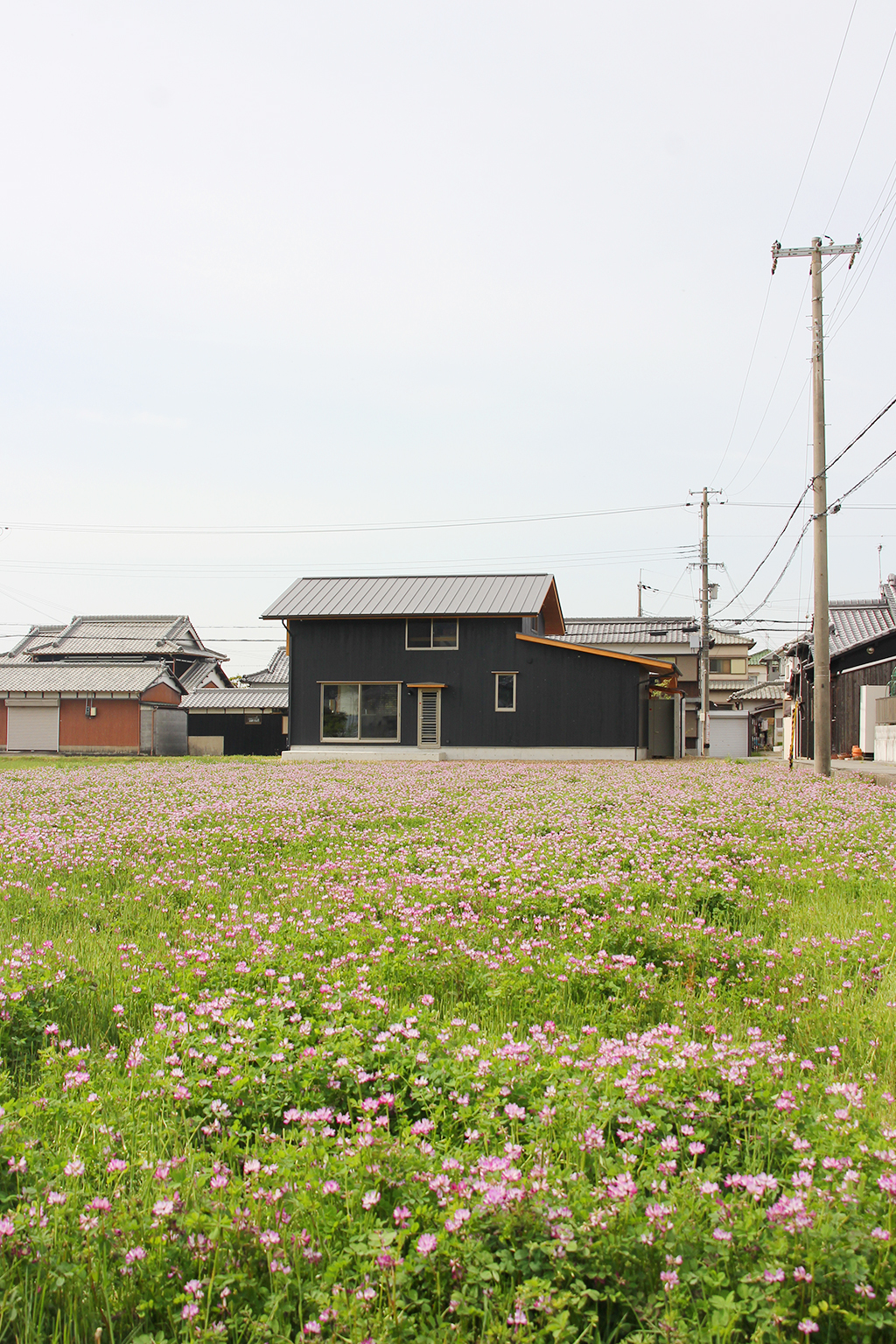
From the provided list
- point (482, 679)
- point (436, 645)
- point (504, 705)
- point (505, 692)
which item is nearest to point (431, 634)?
point (436, 645)

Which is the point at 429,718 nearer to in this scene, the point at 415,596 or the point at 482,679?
the point at 482,679

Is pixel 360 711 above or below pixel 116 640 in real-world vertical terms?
below

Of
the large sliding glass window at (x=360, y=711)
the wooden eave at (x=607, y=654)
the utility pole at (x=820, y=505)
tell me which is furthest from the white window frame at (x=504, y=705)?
the utility pole at (x=820, y=505)

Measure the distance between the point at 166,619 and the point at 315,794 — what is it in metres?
48.2

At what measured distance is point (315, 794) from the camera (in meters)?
13.7

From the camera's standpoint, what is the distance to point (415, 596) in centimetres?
3466

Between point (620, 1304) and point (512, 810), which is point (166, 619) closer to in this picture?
point (512, 810)

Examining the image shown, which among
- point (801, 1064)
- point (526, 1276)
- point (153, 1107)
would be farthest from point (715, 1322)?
point (153, 1107)

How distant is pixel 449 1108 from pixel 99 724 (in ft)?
150

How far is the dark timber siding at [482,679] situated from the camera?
103ft

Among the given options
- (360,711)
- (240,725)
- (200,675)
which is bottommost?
(240,725)

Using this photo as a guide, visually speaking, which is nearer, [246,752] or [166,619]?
[246,752]

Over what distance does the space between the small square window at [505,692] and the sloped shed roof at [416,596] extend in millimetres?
2348

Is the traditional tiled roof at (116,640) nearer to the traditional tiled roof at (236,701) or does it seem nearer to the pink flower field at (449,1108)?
the traditional tiled roof at (236,701)
